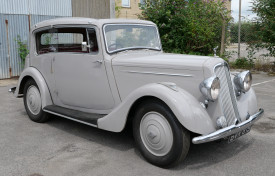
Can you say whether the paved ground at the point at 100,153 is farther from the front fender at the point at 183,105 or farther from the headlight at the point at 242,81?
the headlight at the point at 242,81

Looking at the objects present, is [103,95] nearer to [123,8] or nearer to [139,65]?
[139,65]

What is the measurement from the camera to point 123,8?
16.5m

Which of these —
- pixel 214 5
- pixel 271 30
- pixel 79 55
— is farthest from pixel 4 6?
pixel 271 30

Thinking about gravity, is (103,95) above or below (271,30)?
below

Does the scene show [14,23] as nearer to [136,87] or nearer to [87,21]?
[87,21]

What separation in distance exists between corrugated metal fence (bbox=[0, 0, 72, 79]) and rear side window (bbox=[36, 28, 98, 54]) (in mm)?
4898

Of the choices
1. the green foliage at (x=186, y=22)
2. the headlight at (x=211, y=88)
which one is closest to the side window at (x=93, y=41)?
the headlight at (x=211, y=88)

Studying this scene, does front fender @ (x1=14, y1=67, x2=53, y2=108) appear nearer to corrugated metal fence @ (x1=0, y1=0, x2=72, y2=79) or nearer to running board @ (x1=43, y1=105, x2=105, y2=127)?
running board @ (x1=43, y1=105, x2=105, y2=127)

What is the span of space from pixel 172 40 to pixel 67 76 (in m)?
6.10

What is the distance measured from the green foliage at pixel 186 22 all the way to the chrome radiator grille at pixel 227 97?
6.61 m

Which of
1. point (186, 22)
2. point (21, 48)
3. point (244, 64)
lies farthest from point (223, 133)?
point (244, 64)

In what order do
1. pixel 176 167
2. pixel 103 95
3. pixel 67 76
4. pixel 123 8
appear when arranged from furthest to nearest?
pixel 123 8
pixel 67 76
pixel 103 95
pixel 176 167

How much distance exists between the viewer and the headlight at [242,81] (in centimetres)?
387

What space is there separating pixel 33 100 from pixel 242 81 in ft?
11.2
